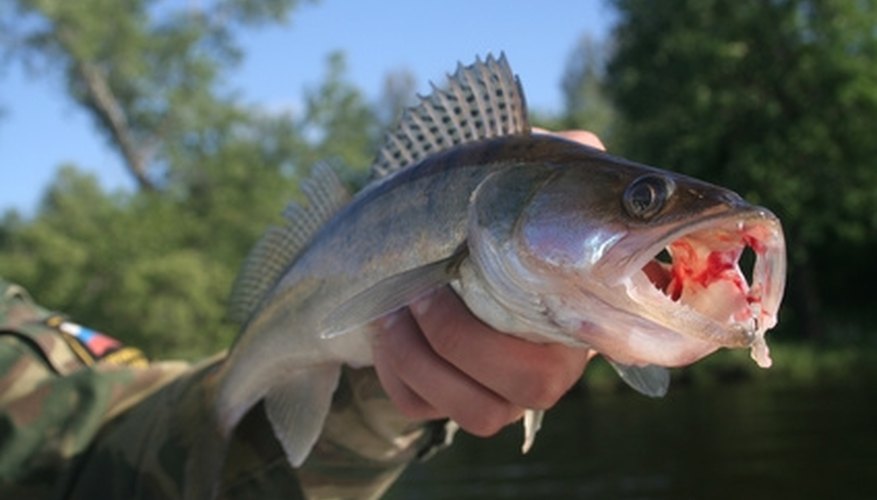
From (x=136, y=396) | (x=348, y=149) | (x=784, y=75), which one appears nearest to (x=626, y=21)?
(x=784, y=75)

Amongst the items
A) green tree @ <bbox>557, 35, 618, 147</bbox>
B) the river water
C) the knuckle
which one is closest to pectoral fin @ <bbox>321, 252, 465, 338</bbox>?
the knuckle

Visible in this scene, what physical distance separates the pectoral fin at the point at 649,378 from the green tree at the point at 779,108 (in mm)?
23159

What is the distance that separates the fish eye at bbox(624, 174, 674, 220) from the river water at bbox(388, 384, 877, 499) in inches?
286

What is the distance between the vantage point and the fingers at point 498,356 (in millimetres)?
1915

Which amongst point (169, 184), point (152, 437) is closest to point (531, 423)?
point (152, 437)

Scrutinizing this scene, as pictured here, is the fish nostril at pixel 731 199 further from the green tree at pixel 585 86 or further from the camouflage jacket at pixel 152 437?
the green tree at pixel 585 86

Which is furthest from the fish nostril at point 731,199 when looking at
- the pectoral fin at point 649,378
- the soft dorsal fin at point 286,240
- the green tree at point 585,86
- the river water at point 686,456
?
the green tree at point 585,86

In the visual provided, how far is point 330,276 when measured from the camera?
234 cm

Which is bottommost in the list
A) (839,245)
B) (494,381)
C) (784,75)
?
(839,245)

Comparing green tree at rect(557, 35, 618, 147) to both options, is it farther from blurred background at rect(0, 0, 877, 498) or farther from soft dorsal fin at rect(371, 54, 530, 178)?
soft dorsal fin at rect(371, 54, 530, 178)

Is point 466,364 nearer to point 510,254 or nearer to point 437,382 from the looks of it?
point 437,382

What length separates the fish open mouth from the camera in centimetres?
160

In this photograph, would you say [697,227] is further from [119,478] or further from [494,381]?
[119,478]

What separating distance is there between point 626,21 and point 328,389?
82.9ft
